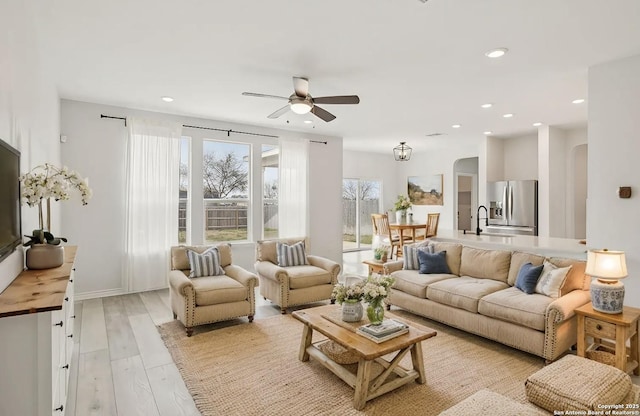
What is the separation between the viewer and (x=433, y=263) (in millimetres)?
4320

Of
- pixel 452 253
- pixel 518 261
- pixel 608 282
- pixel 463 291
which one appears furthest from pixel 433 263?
pixel 608 282

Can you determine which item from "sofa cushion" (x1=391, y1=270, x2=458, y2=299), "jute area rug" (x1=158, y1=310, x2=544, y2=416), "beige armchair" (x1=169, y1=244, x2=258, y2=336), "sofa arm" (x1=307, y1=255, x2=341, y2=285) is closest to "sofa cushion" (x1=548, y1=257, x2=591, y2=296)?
"jute area rug" (x1=158, y1=310, x2=544, y2=416)

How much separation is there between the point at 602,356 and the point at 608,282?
604mm

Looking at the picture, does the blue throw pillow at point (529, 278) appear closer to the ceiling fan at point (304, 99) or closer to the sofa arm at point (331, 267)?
the sofa arm at point (331, 267)

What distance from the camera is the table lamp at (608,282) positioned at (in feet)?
9.11

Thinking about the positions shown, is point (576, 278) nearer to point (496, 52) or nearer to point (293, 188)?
point (496, 52)

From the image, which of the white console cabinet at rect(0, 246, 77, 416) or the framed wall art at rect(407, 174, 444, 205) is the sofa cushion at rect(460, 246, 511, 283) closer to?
the white console cabinet at rect(0, 246, 77, 416)

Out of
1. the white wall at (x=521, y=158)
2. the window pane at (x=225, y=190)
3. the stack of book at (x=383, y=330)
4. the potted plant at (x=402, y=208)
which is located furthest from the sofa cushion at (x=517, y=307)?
the white wall at (x=521, y=158)

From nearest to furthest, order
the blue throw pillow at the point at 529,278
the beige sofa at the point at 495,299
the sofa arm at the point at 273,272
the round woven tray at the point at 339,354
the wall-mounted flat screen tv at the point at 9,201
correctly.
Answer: the wall-mounted flat screen tv at the point at 9,201 → the round woven tray at the point at 339,354 → the beige sofa at the point at 495,299 → the blue throw pillow at the point at 529,278 → the sofa arm at the point at 273,272

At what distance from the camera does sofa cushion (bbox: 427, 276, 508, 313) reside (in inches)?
137

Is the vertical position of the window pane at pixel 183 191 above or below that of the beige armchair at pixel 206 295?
above

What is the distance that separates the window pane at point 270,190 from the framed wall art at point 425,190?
174 inches

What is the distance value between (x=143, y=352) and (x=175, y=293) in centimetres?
76

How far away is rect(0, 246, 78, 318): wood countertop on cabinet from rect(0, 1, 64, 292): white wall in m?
0.06
